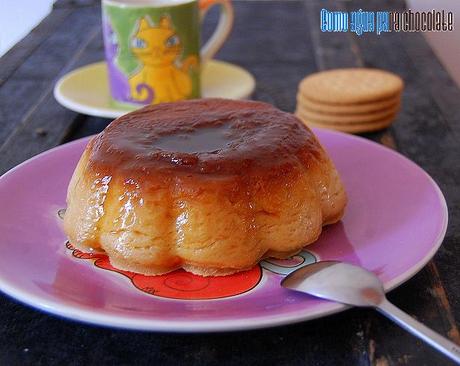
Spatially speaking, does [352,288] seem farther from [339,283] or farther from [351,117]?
[351,117]

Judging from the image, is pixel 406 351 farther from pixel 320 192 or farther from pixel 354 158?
pixel 354 158

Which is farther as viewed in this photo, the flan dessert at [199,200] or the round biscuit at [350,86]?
the round biscuit at [350,86]

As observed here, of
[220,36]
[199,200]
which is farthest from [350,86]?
[199,200]

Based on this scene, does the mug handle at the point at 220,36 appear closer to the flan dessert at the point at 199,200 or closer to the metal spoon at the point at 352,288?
the flan dessert at the point at 199,200

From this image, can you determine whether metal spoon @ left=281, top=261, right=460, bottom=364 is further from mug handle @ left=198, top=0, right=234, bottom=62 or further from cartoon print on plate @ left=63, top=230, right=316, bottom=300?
mug handle @ left=198, top=0, right=234, bottom=62

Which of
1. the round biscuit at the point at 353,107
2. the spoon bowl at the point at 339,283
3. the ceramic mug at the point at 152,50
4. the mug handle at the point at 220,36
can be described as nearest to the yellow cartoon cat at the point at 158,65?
the ceramic mug at the point at 152,50

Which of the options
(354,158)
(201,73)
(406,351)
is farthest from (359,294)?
(201,73)
